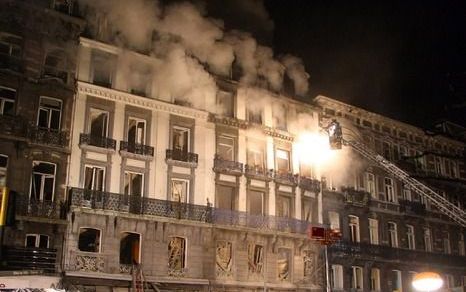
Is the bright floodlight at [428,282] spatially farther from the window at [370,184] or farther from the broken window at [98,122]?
the window at [370,184]

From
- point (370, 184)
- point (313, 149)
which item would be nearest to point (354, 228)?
point (370, 184)

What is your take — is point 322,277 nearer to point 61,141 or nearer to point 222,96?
point 222,96

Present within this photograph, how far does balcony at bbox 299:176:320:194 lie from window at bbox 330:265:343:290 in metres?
4.93

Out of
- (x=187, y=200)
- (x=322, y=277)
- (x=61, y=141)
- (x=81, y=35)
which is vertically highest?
(x=81, y=35)

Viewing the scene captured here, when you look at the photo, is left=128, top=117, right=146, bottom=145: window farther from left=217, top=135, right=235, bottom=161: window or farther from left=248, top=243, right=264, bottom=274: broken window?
left=248, top=243, right=264, bottom=274: broken window

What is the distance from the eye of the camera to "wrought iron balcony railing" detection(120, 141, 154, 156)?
1045 inches

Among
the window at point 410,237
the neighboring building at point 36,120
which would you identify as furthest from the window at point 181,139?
the window at point 410,237

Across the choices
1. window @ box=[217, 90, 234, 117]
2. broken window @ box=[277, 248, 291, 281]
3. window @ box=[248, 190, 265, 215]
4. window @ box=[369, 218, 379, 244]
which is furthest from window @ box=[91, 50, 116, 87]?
window @ box=[369, 218, 379, 244]

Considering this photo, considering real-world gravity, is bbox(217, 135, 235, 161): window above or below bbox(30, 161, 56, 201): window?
above

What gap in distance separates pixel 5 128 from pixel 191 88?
1003 cm

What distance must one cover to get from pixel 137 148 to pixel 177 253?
5773mm

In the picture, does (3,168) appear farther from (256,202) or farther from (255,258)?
(255,258)

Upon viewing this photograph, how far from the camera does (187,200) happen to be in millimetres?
27859

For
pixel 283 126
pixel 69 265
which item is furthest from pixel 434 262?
pixel 69 265
